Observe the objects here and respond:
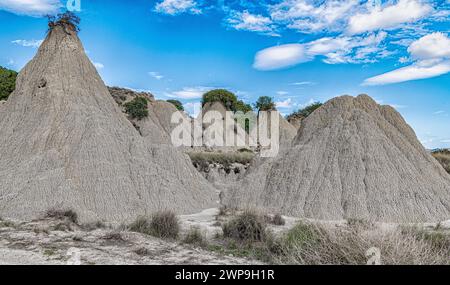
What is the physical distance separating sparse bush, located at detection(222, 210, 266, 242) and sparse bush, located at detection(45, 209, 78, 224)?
5.01m

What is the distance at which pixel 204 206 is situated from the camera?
20.3m

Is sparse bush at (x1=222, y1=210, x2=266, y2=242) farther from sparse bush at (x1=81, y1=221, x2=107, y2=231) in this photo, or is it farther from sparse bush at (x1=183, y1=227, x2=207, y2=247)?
sparse bush at (x1=81, y1=221, x2=107, y2=231)

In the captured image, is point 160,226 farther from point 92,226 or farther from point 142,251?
point 142,251

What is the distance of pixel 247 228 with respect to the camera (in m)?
12.1

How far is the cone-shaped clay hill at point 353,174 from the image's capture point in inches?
656

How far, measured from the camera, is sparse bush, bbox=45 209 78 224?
13.5 meters

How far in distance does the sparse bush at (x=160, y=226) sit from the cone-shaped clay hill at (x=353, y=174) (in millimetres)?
6040

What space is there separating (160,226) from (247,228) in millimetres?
2519

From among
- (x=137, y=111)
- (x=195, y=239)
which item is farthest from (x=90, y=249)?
(x=137, y=111)

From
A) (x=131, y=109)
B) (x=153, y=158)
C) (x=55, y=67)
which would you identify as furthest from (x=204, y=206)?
(x=131, y=109)

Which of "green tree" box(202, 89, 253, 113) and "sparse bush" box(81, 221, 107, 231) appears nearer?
"sparse bush" box(81, 221, 107, 231)

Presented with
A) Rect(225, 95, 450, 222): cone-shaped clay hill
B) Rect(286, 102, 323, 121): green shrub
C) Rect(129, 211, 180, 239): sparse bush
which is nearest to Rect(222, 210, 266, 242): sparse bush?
Rect(129, 211, 180, 239): sparse bush
